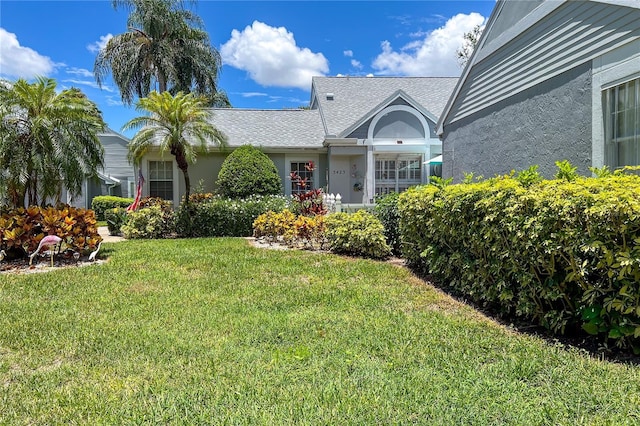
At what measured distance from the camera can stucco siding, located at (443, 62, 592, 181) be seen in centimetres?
612

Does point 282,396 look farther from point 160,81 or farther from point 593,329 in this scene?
point 160,81

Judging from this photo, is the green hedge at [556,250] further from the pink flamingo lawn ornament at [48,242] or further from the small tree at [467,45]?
the small tree at [467,45]

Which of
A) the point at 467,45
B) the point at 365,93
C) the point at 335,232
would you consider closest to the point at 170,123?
the point at 335,232

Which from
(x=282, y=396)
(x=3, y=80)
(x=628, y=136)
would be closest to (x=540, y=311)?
(x=282, y=396)

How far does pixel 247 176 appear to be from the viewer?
561 inches

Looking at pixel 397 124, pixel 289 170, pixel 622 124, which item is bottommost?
pixel 622 124

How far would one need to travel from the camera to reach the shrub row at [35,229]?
310 inches

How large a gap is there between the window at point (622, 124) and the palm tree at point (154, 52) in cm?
2346

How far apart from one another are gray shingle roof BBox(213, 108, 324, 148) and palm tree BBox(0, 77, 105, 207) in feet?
25.0

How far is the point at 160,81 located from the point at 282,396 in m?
25.5

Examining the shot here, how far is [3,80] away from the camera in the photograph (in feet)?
25.4

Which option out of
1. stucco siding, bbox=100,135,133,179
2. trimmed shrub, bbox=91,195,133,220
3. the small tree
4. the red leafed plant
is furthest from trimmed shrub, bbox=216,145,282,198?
the small tree

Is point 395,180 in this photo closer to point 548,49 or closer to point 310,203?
point 310,203

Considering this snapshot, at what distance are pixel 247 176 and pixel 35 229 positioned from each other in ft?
23.3
